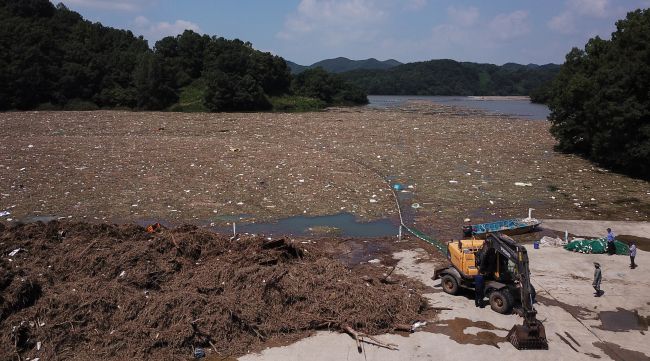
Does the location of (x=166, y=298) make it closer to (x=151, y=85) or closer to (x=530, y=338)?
(x=530, y=338)

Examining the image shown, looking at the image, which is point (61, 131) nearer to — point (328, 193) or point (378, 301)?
point (328, 193)

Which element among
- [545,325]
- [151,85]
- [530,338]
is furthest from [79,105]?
[530,338]

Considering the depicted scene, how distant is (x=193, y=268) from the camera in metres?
8.24

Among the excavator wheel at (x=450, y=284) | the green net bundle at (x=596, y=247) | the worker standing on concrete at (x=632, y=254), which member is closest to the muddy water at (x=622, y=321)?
the worker standing on concrete at (x=632, y=254)

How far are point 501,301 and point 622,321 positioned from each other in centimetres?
207

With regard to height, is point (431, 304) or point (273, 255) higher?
point (273, 255)

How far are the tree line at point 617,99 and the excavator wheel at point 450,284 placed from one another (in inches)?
504

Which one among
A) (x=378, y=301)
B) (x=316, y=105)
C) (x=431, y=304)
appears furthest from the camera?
(x=316, y=105)

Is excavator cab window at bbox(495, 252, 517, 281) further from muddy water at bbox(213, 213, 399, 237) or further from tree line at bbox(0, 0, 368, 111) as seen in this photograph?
tree line at bbox(0, 0, 368, 111)

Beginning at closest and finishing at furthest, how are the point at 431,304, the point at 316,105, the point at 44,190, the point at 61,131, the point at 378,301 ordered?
the point at 378,301 < the point at 431,304 < the point at 44,190 < the point at 61,131 < the point at 316,105

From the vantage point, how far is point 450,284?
8.23 meters

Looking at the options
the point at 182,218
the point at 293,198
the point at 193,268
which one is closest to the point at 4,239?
the point at 193,268

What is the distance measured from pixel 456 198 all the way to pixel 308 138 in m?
11.9

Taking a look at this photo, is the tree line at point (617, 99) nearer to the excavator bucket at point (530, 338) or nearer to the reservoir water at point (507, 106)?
the excavator bucket at point (530, 338)
